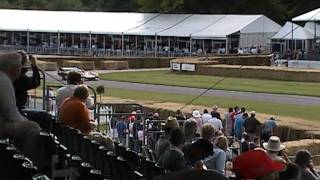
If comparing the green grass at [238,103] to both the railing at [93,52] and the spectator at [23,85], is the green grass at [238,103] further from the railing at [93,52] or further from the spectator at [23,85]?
the railing at [93,52]

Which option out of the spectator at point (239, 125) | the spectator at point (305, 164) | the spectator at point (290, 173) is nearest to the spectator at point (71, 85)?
the spectator at point (305, 164)

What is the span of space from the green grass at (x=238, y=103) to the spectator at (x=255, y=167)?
94.2 feet

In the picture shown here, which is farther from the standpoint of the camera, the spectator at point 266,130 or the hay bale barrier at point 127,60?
the hay bale barrier at point 127,60

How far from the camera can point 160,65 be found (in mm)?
74625

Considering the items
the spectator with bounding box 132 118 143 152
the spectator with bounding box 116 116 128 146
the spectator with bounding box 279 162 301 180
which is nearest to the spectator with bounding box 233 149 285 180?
the spectator with bounding box 279 162 301 180

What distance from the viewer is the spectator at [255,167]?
5676 mm

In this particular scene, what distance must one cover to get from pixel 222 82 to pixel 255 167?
1998 inches

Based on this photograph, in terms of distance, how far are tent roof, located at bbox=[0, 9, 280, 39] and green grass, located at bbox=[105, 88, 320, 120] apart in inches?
1369

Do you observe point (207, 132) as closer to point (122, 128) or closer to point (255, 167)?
point (255, 167)

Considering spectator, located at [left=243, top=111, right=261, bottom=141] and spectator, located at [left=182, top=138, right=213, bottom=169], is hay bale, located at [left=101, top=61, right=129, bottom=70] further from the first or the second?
spectator, located at [left=182, top=138, right=213, bottom=169]

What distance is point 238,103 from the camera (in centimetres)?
4059

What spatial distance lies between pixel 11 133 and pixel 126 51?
77049mm

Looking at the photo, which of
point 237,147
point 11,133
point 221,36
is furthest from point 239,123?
point 221,36

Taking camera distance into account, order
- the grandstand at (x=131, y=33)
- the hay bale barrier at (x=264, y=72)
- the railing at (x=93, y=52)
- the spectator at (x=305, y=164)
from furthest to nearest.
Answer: the railing at (x=93, y=52) < the grandstand at (x=131, y=33) < the hay bale barrier at (x=264, y=72) < the spectator at (x=305, y=164)
